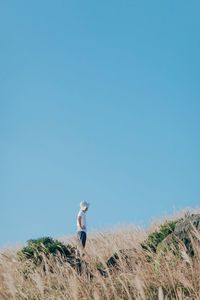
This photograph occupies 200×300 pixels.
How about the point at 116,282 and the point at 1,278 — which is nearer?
the point at 116,282

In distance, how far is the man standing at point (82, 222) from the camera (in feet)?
36.2

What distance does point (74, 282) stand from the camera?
440 centimetres

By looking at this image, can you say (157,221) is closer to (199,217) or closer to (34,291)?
(199,217)

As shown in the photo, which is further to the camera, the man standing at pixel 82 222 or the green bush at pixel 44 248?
the man standing at pixel 82 222

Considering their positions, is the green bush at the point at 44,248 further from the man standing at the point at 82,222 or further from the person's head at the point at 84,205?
the person's head at the point at 84,205

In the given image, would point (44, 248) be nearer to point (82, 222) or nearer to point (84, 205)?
point (82, 222)

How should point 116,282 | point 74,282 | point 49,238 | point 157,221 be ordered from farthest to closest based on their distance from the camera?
point 157,221
point 49,238
point 116,282
point 74,282

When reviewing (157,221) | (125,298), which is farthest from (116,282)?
(157,221)

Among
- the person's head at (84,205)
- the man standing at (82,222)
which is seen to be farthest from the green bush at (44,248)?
the person's head at (84,205)

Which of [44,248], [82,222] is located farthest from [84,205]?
[44,248]

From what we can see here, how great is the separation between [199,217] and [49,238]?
478cm

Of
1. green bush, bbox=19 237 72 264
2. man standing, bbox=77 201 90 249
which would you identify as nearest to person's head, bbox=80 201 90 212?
man standing, bbox=77 201 90 249

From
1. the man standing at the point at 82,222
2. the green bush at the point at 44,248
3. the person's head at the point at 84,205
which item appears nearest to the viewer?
the green bush at the point at 44,248

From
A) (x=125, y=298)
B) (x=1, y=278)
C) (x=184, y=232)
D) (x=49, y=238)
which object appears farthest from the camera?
(x=49, y=238)
